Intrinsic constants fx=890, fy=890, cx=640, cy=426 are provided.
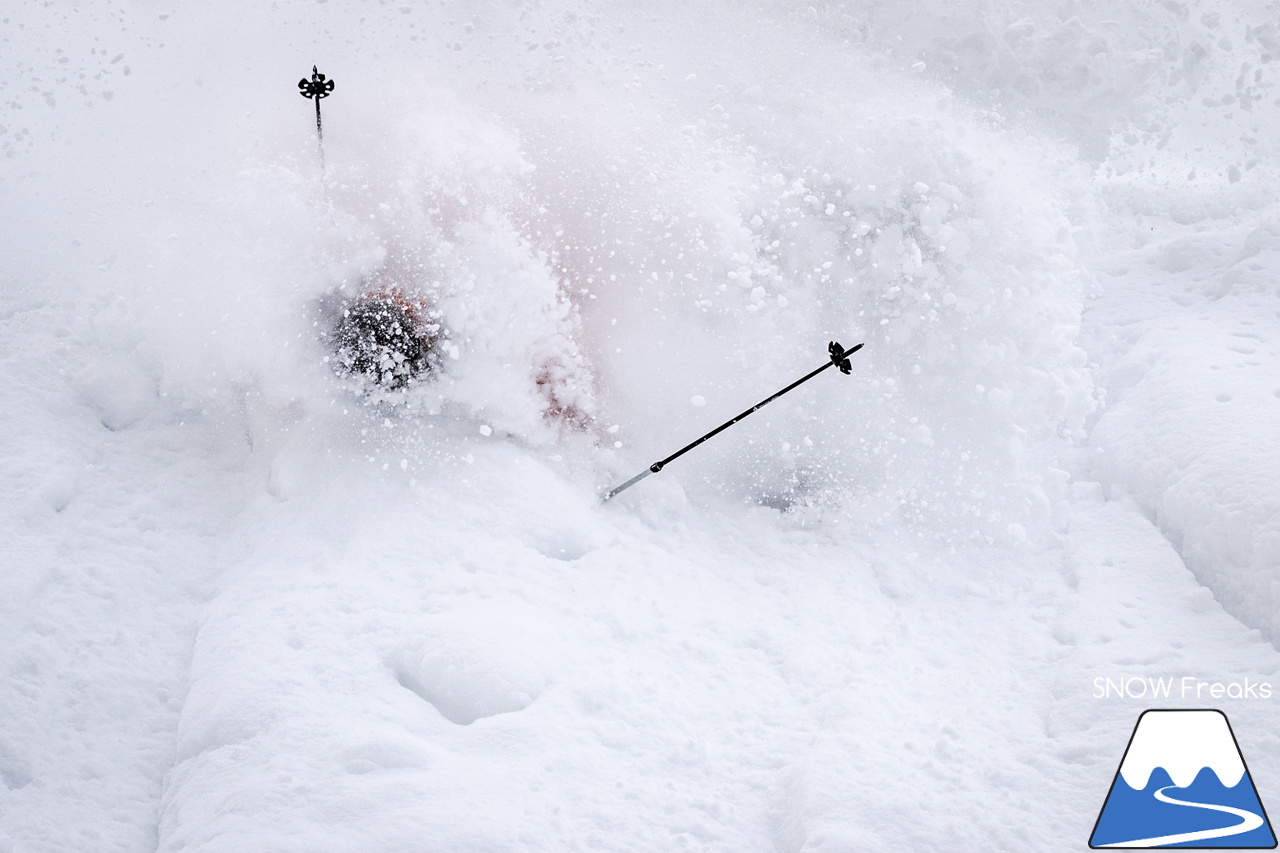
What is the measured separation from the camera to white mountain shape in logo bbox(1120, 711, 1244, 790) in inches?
111

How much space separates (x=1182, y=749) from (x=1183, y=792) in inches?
10.2

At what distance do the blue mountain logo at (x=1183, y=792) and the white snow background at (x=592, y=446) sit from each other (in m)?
0.08

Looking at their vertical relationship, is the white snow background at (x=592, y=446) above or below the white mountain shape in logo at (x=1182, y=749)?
above

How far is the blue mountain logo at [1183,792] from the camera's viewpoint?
8.50 feet

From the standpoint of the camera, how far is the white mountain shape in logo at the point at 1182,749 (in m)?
2.81

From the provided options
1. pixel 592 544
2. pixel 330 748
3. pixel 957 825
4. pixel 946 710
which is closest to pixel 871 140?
pixel 592 544

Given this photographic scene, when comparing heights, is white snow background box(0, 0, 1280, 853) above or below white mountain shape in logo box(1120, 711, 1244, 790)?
above

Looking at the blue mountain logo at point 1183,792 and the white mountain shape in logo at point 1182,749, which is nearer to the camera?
the blue mountain logo at point 1183,792

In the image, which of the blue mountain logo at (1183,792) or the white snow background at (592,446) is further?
the white snow background at (592,446)

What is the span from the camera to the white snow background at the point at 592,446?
114 inches

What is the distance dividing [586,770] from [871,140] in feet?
12.0

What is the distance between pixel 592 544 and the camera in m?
3.97

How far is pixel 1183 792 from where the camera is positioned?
2727 millimetres

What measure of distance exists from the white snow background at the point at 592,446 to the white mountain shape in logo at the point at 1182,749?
0.31 ft
